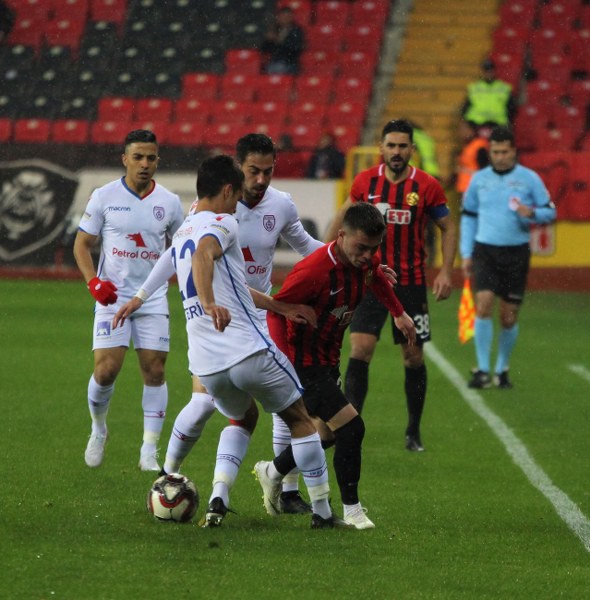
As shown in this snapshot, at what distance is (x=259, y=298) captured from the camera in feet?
21.3

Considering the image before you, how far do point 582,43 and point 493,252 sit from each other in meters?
14.0

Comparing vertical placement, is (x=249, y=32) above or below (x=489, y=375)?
above

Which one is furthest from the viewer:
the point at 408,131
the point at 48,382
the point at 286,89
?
the point at 286,89

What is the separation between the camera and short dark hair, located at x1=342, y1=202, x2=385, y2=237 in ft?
20.7

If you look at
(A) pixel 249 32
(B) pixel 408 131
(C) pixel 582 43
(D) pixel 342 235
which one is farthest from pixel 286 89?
(D) pixel 342 235

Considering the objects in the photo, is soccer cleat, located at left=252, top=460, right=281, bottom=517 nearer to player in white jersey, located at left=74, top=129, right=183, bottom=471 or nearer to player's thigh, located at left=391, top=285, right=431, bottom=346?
player in white jersey, located at left=74, top=129, right=183, bottom=471

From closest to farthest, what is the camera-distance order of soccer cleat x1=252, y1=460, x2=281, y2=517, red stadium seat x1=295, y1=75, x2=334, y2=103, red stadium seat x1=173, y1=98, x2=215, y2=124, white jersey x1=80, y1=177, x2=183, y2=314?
soccer cleat x1=252, y1=460, x2=281, y2=517, white jersey x1=80, y1=177, x2=183, y2=314, red stadium seat x1=173, y1=98, x2=215, y2=124, red stadium seat x1=295, y1=75, x2=334, y2=103

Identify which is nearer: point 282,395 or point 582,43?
point 282,395

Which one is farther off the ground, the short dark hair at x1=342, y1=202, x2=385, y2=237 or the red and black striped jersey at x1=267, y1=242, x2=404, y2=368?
the short dark hair at x1=342, y1=202, x2=385, y2=237

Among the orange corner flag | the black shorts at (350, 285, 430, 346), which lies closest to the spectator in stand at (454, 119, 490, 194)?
the orange corner flag

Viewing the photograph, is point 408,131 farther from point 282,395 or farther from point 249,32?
point 249,32

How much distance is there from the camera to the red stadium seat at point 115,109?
24500 mm

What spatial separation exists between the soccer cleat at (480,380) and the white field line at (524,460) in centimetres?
7

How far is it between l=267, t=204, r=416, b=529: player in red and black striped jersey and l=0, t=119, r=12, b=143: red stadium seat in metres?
17.7
